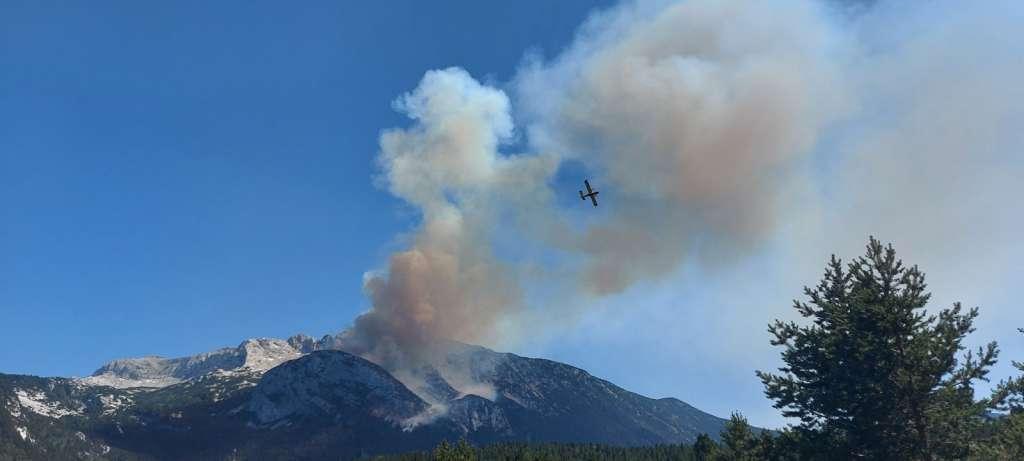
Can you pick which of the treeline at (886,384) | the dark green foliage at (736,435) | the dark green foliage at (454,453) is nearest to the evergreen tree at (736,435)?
the dark green foliage at (736,435)

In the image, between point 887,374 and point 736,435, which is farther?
point 736,435

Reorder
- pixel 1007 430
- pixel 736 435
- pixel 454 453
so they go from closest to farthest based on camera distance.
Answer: pixel 1007 430 → pixel 736 435 → pixel 454 453

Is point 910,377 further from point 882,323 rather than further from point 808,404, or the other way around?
point 808,404

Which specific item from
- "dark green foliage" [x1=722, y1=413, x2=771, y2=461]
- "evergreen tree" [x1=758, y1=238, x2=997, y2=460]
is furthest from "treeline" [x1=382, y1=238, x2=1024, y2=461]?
"dark green foliage" [x1=722, y1=413, x2=771, y2=461]

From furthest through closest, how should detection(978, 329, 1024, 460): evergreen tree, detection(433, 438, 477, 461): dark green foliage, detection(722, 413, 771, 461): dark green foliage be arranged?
detection(433, 438, 477, 461): dark green foliage
detection(722, 413, 771, 461): dark green foliage
detection(978, 329, 1024, 460): evergreen tree

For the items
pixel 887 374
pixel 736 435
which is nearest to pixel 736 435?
pixel 736 435

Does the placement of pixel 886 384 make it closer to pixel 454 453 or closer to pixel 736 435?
pixel 736 435

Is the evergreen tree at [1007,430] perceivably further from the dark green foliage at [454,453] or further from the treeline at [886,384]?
the dark green foliage at [454,453]

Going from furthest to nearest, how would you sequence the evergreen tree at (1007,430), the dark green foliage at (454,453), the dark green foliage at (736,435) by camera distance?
the dark green foliage at (454,453) < the dark green foliage at (736,435) < the evergreen tree at (1007,430)

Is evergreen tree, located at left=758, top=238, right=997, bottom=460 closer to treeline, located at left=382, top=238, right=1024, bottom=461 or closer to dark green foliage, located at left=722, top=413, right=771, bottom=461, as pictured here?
treeline, located at left=382, top=238, right=1024, bottom=461

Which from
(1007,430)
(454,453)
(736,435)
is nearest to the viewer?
(1007,430)

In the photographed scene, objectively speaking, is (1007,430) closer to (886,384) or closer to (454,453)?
(886,384)

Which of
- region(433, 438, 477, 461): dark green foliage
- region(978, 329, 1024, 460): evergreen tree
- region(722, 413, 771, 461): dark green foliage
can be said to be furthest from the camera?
region(433, 438, 477, 461): dark green foliage

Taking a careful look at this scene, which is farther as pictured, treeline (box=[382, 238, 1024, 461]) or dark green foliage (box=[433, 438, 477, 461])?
dark green foliage (box=[433, 438, 477, 461])
